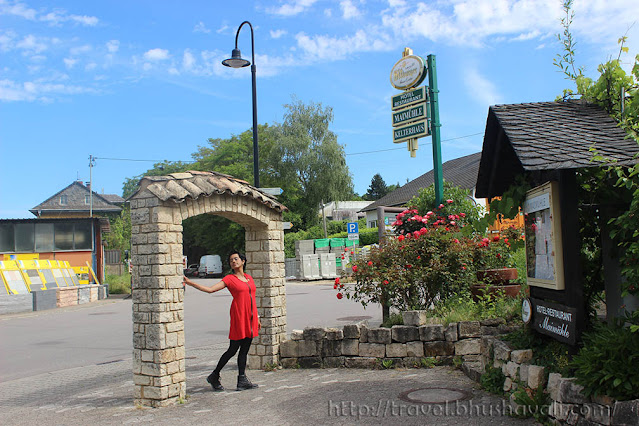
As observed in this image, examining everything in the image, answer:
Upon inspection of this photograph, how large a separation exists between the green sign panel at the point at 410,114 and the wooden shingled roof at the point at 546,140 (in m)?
4.74

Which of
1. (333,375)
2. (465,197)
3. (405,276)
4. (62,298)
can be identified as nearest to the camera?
(333,375)

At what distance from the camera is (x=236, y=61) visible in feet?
46.0

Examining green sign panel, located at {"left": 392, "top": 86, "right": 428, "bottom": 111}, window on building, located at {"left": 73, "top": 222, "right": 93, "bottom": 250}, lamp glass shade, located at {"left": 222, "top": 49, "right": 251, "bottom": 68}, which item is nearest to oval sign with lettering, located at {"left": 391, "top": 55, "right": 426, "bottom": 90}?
green sign panel, located at {"left": 392, "top": 86, "right": 428, "bottom": 111}

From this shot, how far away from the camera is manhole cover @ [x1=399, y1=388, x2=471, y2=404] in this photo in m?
5.98

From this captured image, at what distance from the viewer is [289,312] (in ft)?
52.7

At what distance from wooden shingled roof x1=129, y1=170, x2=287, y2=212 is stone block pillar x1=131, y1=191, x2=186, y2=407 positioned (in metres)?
0.15

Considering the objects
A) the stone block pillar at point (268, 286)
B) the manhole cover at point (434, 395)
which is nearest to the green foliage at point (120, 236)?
the stone block pillar at point (268, 286)

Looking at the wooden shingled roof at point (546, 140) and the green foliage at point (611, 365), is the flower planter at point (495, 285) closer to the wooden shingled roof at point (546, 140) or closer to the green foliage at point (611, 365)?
the wooden shingled roof at point (546, 140)

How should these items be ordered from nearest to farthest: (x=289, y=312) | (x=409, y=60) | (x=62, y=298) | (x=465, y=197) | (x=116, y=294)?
(x=465, y=197)
(x=409, y=60)
(x=289, y=312)
(x=62, y=298)
(x=116, y=294)

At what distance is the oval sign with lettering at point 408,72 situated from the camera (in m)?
11.2

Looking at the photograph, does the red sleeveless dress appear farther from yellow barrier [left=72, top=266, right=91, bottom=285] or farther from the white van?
the white van

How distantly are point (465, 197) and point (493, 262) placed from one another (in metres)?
1.94

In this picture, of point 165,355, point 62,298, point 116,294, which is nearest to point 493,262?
point 165,355

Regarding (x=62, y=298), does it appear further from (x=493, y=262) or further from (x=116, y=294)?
(x=493, y=262)
